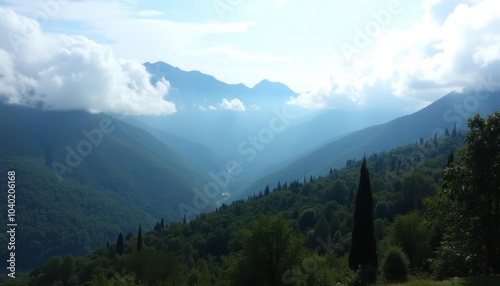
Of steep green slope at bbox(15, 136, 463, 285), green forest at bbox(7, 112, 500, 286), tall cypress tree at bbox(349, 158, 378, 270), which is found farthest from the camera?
steep green slope at bbox(15, 136, 463, 285)

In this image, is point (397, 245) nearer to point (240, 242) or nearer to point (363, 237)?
point (363, 237)

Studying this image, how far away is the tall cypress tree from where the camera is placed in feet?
116

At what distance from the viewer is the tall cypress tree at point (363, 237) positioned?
3534 centimetres

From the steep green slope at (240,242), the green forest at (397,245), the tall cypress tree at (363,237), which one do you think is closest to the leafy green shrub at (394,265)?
the green forest at (397,245)

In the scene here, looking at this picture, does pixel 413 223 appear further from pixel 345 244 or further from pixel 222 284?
pixel 345 244

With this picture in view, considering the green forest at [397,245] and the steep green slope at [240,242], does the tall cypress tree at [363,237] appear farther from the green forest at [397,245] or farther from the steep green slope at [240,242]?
the steep green slope at [240,242]

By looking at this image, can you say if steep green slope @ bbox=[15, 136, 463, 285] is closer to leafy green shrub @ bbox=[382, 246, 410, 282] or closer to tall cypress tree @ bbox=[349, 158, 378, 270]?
tall cypress tree @ bbox=[349, 158, 378, 270]

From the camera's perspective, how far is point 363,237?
3588 centimetres

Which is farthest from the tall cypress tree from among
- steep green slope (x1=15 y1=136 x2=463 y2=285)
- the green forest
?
steep green slope (x1=15 y1=136 x2=463 y2=285)

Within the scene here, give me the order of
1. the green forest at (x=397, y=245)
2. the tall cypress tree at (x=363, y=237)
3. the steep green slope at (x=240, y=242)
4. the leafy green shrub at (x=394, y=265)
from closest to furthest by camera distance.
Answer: the green forest at (x=397, y=245) → the leafy green shrub at (x=394, y=265) → the tall cypress tree at (x=363, y=237) → the steep green slope at (x=240, y=242)

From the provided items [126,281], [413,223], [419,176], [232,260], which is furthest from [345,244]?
[126,281]

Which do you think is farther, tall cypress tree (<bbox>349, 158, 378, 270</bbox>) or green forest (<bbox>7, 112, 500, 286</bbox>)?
tall cypress tree (<bbox>349, 158, 378, 270</bbox>)

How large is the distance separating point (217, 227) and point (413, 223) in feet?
290

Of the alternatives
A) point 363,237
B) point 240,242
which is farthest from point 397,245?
point 240,242
